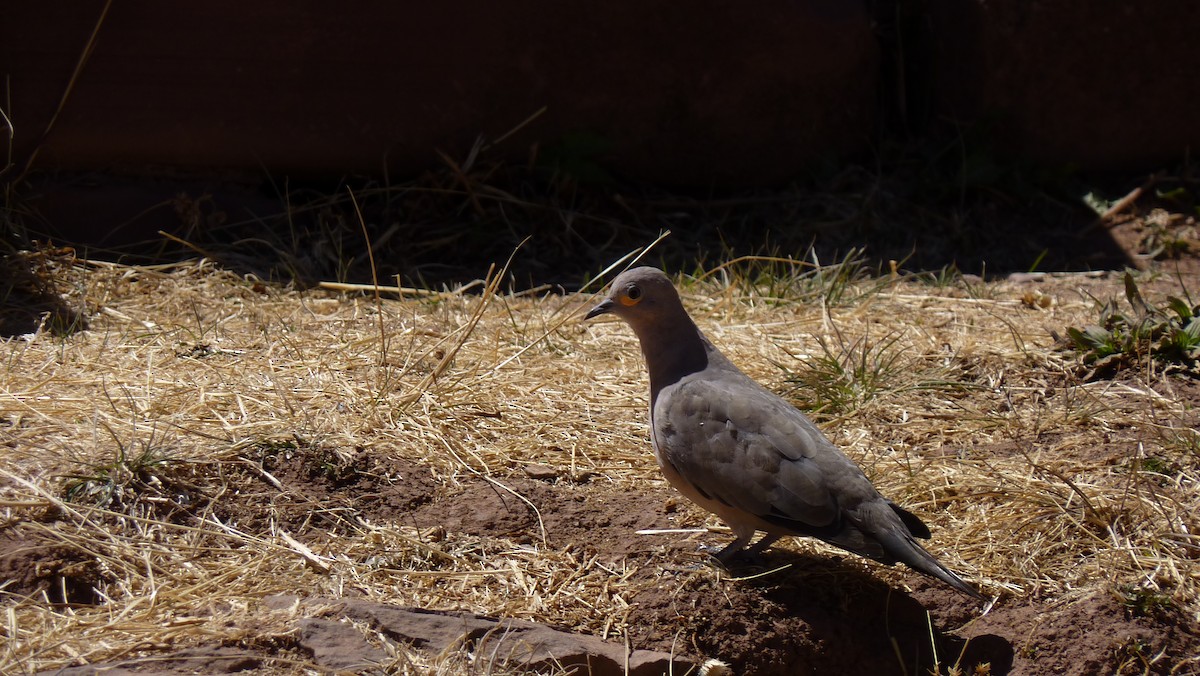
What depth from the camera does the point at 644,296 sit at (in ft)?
11.9

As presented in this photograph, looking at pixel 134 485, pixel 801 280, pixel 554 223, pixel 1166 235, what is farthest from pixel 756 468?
pixel 1166 235

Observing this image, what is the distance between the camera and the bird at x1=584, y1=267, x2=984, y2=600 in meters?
3.02

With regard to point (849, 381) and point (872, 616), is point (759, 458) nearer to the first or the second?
point (872, 616)

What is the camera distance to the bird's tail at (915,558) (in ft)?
9.44

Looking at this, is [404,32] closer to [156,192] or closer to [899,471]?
[156,192]

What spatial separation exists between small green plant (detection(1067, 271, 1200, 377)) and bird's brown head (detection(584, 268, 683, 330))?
1775 mm

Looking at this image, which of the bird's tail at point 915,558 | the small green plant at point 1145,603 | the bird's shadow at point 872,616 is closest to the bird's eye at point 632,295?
the bird's shadow at point 872,616

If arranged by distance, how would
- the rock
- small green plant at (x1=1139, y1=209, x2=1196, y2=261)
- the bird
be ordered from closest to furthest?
the rock, the bird, small green plant at (x1=1139, y1=209, x2=1196, y2=261)

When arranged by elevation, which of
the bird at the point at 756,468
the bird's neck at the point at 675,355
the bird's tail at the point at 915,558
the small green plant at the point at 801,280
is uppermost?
the bird's neck at the point at 675,355

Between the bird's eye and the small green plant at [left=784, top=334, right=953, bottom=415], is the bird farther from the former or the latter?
the small green plant at [left=784, top=334, right=953, bottom=415]

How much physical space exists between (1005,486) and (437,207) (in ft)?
10.9

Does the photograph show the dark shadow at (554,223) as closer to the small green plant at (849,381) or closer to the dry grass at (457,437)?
the dry grass at (457,437)

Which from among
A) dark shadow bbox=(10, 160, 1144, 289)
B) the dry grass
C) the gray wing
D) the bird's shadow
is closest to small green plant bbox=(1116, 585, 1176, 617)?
the dry grass

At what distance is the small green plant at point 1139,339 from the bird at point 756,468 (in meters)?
1.60
